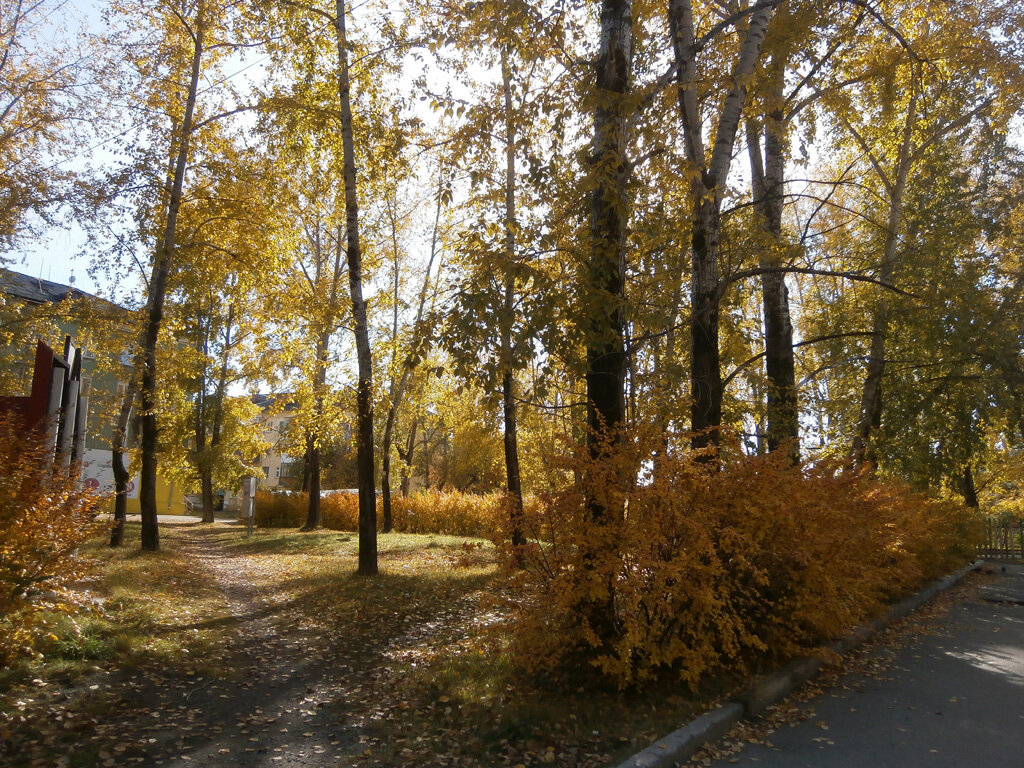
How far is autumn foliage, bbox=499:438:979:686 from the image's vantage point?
16.4 ft

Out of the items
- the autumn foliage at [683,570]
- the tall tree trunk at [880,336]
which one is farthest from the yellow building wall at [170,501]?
the autumn foliage at [683,570]

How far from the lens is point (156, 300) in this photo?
45.8 ft

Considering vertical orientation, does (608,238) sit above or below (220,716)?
above

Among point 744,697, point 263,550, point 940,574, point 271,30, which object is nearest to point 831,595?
point 744,697

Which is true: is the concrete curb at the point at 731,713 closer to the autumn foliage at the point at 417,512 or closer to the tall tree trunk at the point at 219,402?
the autumn foliage at the point at 417,512

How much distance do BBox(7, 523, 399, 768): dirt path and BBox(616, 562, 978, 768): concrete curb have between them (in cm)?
180

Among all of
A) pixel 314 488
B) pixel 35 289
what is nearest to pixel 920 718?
pixel 314 488

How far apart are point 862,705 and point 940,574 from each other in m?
10.4

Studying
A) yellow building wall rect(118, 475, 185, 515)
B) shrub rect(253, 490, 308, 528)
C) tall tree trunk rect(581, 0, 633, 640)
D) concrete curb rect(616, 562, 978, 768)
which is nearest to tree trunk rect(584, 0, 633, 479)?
tall tree trunk rect(581, 0, 633, 640)

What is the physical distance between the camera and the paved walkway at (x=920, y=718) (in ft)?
14.5

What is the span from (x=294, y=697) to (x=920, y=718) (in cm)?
492

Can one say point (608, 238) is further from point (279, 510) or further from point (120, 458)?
point (279, 510)

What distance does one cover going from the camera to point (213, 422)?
89.2 ft

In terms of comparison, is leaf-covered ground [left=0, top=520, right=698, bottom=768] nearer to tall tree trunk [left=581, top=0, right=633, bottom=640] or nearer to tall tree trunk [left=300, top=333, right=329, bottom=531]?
tall tree trunk [left=581, top=0, right=633, bottom=640]
